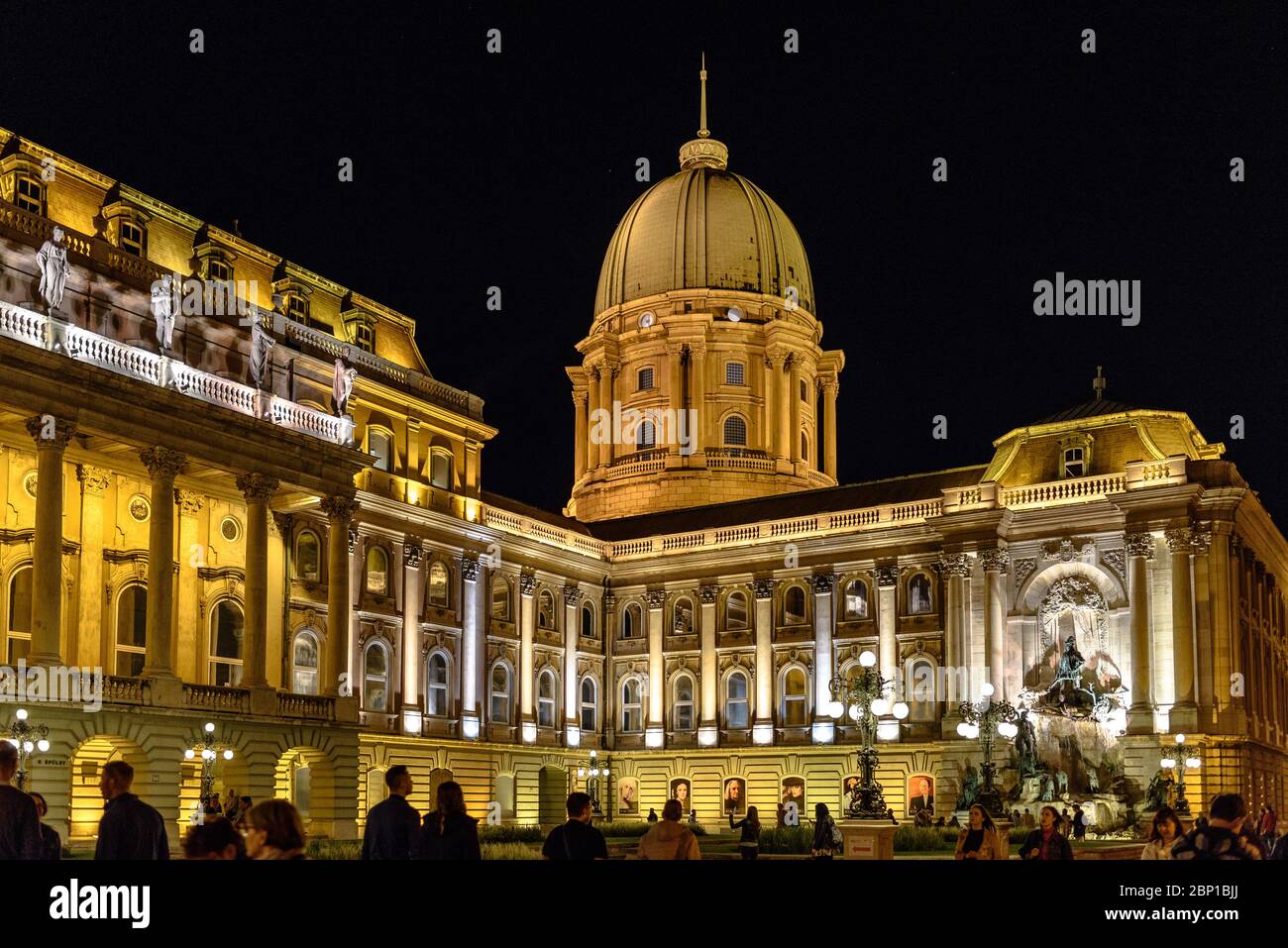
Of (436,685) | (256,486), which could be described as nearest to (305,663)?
(436,685)

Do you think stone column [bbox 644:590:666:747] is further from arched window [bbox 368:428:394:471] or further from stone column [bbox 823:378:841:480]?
stone column [bbox 823:378:841:480]

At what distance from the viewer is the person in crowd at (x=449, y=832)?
16.4 meters

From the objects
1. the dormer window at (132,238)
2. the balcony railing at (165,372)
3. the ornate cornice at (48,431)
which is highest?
the dormer window at (132,238)

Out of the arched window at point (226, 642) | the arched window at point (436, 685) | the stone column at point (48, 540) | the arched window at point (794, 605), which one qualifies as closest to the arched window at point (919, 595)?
the arched window at point (794, 605)

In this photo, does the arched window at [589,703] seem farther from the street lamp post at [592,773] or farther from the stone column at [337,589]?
the stone column at [337,589]

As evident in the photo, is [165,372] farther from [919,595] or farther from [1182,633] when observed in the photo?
[1182,633]

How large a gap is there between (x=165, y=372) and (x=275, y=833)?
4159cm

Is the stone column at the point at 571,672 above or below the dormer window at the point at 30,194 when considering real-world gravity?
below

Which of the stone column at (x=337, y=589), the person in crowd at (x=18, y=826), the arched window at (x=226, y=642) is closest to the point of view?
the person in crowd at (x=18, y=826)

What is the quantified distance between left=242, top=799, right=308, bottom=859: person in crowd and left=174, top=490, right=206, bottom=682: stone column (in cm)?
4555

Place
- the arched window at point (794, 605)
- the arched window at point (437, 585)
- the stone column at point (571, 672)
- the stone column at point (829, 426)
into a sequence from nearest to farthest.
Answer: the arched window at point (437, 585), the arched window at point (794, 605), the stone column at point (571, 672), the stone column at point (829, 426)

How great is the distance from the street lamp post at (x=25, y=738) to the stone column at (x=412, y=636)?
22965 mm

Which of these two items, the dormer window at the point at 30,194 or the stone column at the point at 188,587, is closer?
the dormer window at the point at 30,194
